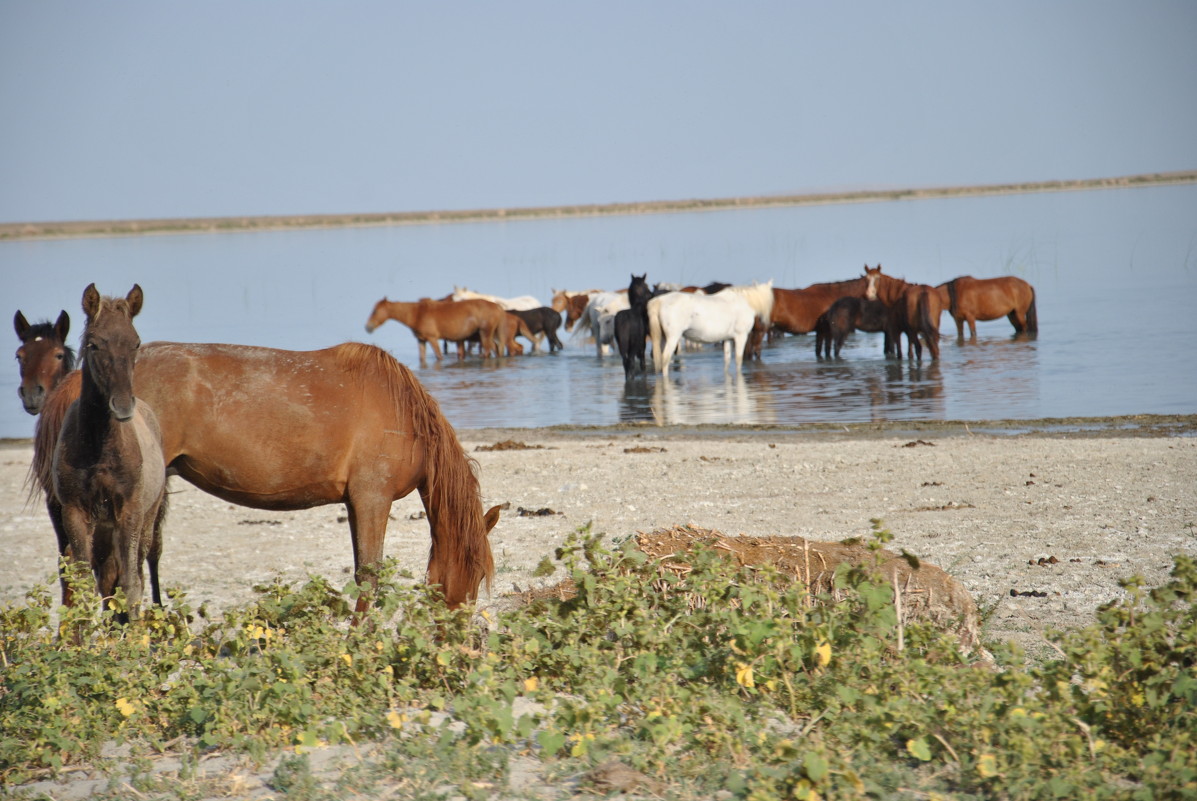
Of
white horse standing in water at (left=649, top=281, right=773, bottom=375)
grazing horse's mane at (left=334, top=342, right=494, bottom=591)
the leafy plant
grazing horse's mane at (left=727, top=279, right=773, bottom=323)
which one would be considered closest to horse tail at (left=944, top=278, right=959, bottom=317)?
grazing horse's mane at (left=727, top=279, right=773, bottom=323)

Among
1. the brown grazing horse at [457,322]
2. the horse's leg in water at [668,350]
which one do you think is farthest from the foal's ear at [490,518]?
the brown grazing horse at [457,322]

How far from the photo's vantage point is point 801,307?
2556 centimetres

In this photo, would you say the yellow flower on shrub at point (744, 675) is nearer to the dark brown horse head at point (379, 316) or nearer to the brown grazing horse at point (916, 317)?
the brown grazing horse at point (916, 317)

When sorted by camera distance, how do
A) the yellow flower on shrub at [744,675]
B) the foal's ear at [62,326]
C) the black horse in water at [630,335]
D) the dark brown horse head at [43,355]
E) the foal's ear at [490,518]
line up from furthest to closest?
the black horse in water at [630,335] → the dark brown horse head at [43,355] → the foal's ear at [62,326] → the foal's ear at [490,518] → the yellow flower on shrub at [744,675]

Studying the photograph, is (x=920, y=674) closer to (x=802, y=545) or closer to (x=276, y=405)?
(x=802, y=545)

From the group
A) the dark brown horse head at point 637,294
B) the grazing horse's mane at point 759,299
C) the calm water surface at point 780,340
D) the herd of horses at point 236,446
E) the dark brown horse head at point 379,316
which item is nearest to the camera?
the herd of horses at point 236,446

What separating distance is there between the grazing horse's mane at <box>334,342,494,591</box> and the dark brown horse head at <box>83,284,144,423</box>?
46.1 inches

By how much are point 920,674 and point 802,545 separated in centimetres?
180

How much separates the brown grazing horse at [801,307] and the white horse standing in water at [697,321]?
2777 millimetres

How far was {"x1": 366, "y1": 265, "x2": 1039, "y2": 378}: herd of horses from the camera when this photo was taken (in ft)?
71.8

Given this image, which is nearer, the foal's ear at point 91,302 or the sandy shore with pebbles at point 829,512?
the foal's ear at point 91,302

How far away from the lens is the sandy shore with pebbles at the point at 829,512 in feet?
21.0

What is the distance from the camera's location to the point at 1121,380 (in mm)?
17250

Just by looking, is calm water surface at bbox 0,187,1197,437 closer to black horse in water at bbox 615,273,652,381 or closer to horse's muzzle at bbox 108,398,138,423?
black horse in water at bbox 615,273,652,381
